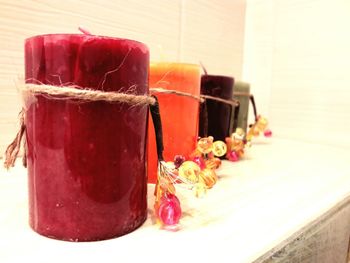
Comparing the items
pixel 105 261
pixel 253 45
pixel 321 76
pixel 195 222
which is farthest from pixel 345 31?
pixel 105 261

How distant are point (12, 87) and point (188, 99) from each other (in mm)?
300

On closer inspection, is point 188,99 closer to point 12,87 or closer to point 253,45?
point 12,87

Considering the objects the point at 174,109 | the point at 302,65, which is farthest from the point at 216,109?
the point at 302,65

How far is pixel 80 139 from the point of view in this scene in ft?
0.88

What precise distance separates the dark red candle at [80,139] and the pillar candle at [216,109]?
10.4 inches

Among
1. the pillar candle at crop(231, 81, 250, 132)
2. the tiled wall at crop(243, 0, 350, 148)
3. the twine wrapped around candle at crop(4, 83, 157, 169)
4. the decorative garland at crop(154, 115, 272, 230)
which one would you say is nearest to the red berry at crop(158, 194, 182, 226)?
the decorative garland at crop(154, 115, 272, 230)

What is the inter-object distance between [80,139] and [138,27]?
0.47m

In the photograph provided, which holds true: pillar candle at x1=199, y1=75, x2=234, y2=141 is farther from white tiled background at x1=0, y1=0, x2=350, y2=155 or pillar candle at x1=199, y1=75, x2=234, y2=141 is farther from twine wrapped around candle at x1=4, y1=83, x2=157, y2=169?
twine wrapped around candle at x1=4, y1=83, x2=157, y2=169

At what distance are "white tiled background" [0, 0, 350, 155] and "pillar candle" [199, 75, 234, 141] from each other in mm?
104

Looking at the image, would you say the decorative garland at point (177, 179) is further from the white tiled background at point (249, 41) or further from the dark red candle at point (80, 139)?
the white tiled background at point (249, 41)

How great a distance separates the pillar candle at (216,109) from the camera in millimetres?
547

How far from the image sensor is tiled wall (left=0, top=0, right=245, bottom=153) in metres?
0.52

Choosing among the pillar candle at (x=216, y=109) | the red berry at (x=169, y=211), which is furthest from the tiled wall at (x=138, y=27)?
the red berry at (x=169, y=211)

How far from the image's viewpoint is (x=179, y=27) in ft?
2.55
